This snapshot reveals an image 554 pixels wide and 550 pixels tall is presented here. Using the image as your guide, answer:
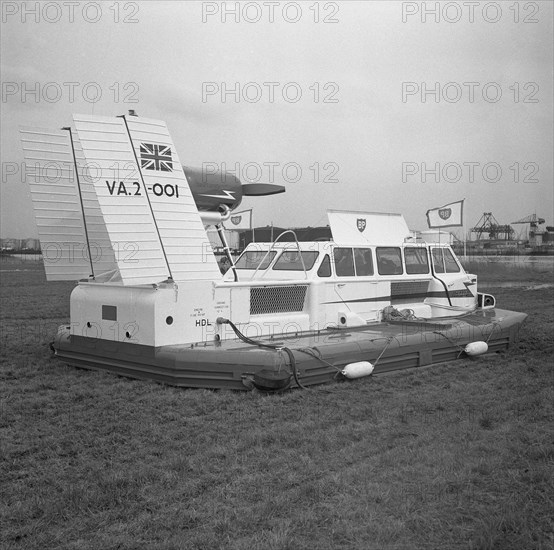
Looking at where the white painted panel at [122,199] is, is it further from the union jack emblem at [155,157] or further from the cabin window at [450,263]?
the cabin window at [450,263]

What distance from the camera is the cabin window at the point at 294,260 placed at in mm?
9359

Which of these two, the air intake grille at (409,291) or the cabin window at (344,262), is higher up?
the cabin window at (344,262)

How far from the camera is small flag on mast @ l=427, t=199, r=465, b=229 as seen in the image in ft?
71.6

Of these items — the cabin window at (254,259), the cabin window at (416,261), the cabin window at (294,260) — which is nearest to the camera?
the cabin window at (294,260)

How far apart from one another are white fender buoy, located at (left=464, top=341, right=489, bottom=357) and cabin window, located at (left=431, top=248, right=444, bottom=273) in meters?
1.78

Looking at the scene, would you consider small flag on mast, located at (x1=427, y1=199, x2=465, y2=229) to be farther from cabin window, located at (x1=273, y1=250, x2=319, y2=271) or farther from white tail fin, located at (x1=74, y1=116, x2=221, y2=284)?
white tail fin, located at (x1=74, y1=116, x2=221, y2=284)

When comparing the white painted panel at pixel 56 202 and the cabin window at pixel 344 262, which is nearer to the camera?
the white painted panel at pixel 56 202

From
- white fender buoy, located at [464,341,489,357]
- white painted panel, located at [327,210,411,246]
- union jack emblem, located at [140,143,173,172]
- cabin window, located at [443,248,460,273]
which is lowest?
white fender buoy, located at [464,341,489,357]

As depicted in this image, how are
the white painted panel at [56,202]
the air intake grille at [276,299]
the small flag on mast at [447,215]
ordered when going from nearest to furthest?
1. the white painted panel at [56,202]
2. the air intake grille at [276,299]
3. the small flag on mast at [447,215]

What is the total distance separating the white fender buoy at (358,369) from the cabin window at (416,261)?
3.06m

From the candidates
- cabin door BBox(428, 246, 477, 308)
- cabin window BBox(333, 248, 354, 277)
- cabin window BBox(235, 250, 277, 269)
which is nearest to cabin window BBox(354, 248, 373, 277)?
cabin window BBox(333, 248, 354, 277)

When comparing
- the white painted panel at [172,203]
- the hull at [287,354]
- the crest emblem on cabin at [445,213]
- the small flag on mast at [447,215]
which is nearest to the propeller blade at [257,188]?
the white painted panel at [172,203]

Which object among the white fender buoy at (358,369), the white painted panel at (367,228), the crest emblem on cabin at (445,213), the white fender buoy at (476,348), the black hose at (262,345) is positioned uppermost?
the crest emblem on cabin at (445,213)

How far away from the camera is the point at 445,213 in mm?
23016
